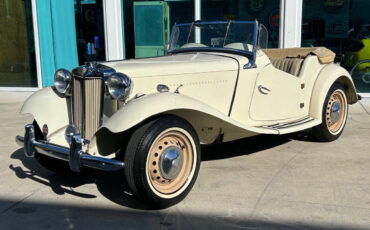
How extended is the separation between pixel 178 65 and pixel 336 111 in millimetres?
2564

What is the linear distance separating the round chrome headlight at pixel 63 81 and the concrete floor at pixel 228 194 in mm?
905

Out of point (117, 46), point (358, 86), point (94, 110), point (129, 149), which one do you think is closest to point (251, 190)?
point (129, 149)

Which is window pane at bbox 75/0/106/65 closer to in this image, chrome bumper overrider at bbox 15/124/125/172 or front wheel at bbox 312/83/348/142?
front wheel at bbox 312/83/348/142

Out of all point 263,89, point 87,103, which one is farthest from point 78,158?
point 263,89

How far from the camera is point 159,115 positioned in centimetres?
329

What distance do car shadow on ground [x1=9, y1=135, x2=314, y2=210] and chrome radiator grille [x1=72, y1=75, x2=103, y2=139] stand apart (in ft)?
1.47

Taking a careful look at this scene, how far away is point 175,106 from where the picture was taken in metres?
3.25

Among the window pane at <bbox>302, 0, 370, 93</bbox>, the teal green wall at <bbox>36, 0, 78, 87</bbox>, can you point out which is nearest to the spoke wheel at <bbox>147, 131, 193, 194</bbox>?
the window pane at <bbox>302, 0, 370, 93</bbox>

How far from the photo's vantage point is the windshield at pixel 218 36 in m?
4.44

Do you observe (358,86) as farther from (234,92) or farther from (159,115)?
(159,115)

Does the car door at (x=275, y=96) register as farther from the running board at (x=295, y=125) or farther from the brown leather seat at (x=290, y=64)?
the brown leather seat at (x=290, y=64)

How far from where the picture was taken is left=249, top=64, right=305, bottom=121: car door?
432 centimetres

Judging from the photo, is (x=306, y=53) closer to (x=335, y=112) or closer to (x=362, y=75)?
(x=335, y=112)

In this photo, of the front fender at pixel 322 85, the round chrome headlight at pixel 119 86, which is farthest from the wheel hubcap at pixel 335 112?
the round chrome headlight at pixel 119 86
